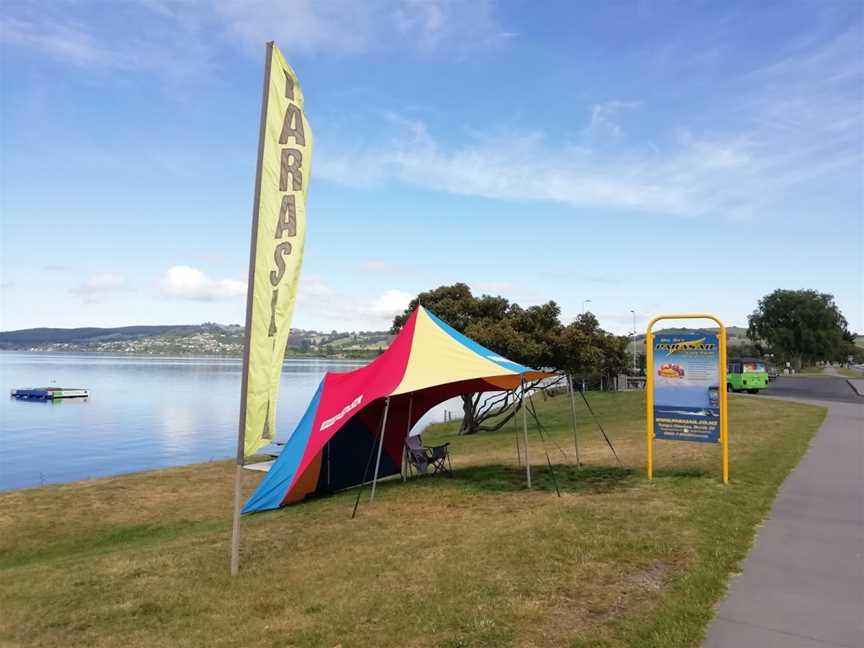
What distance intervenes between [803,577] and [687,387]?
16.2 ft

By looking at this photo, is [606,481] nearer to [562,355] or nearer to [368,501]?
[368,501]

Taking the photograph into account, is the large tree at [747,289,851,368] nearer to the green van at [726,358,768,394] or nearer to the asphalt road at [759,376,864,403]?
the asphalt road at [759,376,864,403]

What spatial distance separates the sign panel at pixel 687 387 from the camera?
32.7 feet

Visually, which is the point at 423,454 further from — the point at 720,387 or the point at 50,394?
the point at 50,394

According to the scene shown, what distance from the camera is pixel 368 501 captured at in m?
10.3

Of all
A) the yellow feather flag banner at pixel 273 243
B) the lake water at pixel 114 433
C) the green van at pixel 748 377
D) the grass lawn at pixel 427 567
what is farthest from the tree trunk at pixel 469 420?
the yellow feather flag banner at pixel 273 243

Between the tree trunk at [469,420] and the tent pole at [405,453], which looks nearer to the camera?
the tent pole at [405,453]

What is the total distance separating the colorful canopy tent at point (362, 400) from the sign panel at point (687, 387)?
6.84 feet

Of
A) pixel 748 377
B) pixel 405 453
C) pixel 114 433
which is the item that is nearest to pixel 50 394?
pixel 114 433

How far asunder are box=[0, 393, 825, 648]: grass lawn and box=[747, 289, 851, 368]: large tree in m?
81.7

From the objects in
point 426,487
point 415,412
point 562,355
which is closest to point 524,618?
point 426,487

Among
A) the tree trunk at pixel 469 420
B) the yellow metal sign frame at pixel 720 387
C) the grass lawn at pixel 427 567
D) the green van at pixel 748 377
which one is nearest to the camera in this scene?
the grass lawn at pixel 427 567

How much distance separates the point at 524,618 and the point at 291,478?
714cm

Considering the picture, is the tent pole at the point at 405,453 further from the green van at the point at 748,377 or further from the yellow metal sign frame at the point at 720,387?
the green van at the point at 748,377
